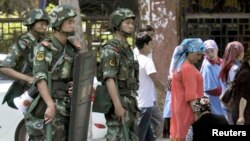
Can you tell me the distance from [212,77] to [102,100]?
106 inches

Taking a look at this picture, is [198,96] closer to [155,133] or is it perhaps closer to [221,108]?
[221,108]

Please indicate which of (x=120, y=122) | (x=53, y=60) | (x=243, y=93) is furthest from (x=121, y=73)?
(x=243, y=93)

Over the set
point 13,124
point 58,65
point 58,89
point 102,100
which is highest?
point 58,65

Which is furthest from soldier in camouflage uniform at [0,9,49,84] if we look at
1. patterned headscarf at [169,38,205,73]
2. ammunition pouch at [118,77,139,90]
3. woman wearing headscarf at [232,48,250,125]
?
woman wearing headscarf at [232,48,250,125]

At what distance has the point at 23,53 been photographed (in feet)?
27.6

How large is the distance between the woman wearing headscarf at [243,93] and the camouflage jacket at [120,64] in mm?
1241

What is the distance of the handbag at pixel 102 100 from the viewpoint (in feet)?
25.6

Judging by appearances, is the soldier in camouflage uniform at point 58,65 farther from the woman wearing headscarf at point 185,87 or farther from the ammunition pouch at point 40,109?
the woman wearing headscarf at point 185,87

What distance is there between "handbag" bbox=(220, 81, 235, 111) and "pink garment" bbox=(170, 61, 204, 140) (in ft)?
2.26

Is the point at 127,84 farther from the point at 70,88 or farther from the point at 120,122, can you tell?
the point at 70,88

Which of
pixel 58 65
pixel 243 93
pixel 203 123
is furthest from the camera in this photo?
pixel 243 93

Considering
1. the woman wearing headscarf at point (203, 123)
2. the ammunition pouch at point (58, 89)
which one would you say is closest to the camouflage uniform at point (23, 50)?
the ammunition pouch at point (58, 89)

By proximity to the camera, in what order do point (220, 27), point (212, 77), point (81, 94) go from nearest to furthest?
1. point (81, 94)
2. point (212, 77)
3. point (220, 27)

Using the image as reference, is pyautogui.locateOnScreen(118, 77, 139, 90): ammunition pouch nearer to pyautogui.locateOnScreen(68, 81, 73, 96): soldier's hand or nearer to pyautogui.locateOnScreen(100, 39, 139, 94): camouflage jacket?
pyautogui.locateOnScreen(100, 39, 139, 94): camouflage jacket
